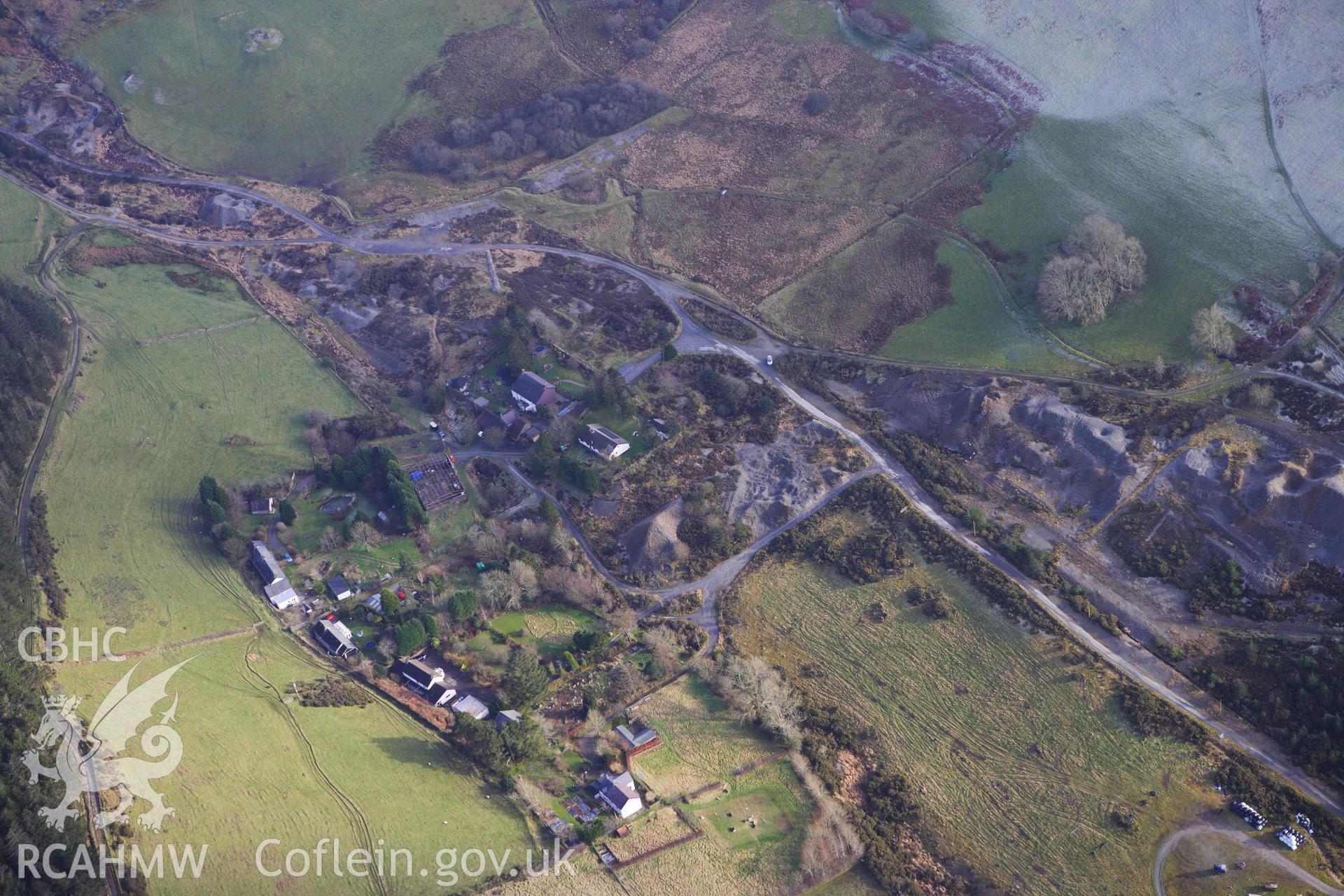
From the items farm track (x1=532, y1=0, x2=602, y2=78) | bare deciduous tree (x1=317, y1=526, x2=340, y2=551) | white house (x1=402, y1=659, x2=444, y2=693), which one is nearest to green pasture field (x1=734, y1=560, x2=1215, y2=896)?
white house (x1=402, y1=659, x2=444, y2=693)

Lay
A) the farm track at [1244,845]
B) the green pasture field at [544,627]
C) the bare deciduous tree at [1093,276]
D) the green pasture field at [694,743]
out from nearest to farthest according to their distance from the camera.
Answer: the farm track at [1244,845] < the green pasture field at [694,743] < the green pasture field at [544,627] < the bare deciduous tree at [1093,276]

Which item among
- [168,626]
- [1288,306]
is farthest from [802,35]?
[168,626]

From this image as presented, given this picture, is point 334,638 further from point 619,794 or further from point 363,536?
point 619,794

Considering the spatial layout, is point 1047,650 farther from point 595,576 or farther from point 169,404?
point 169,404

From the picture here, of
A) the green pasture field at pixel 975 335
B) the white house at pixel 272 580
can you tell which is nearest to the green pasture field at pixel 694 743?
the white house at pixel 272 580

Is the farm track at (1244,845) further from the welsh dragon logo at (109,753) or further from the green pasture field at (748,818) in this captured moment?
the welsh dragon logo at (109,753)

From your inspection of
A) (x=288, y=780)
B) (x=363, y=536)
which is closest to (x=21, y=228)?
(x=363, y=536)

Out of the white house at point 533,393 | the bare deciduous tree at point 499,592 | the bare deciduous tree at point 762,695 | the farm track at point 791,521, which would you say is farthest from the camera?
the white house at point 533,393

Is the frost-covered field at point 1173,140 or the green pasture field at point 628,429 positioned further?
the frost-covered field at point 1173,140
